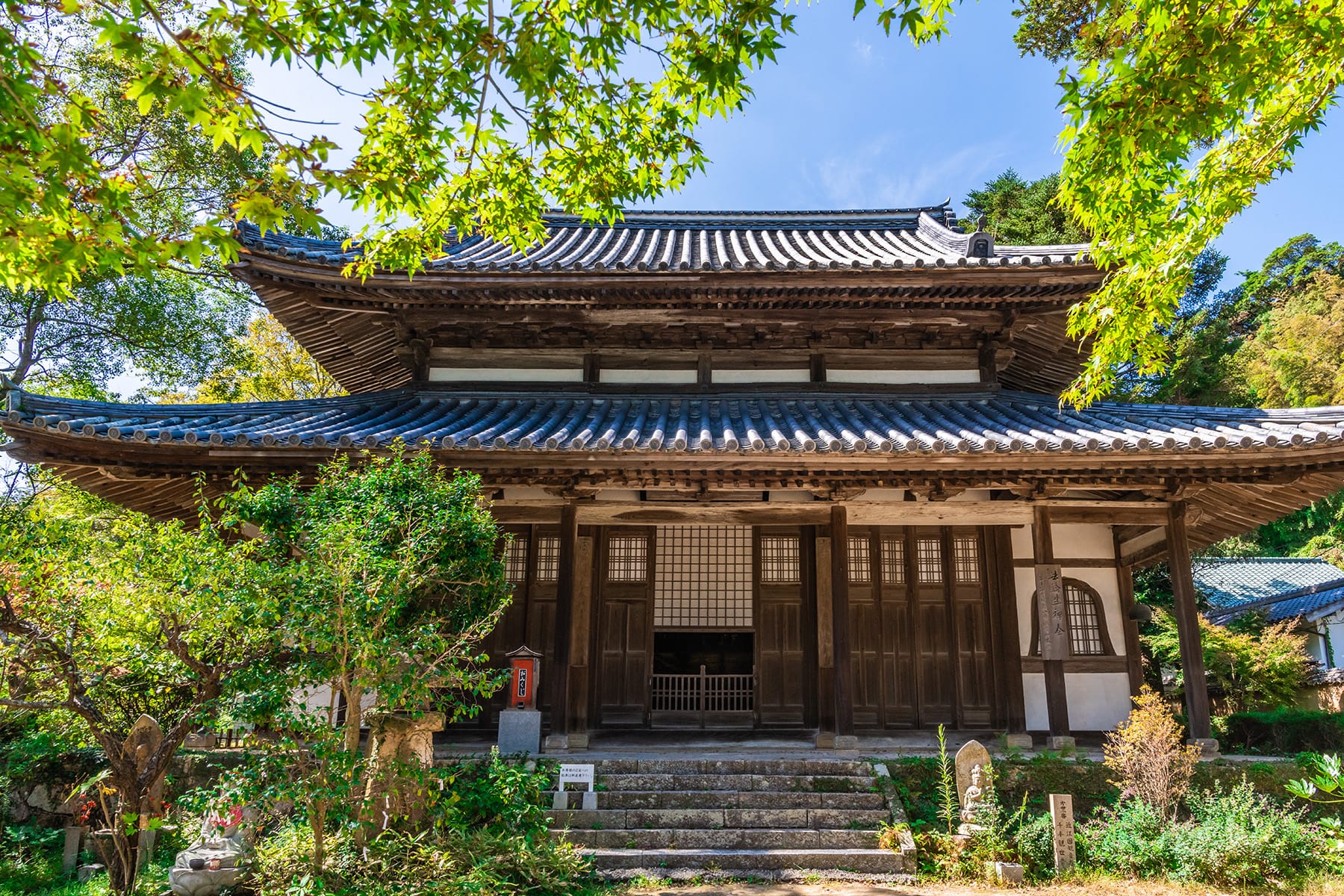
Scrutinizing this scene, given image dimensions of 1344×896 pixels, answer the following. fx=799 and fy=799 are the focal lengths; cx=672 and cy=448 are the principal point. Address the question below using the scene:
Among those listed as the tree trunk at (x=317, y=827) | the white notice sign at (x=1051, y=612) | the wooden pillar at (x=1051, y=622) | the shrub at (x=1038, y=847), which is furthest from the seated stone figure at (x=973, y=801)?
the tree trunk at (x=317, y=827)

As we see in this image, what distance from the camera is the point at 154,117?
1795 cm

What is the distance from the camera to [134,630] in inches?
245

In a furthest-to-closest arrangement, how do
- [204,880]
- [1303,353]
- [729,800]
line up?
[1303,353]
[729,800]
[204,880]

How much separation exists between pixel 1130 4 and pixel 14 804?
488 inches

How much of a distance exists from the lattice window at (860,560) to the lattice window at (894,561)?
7.7 inches

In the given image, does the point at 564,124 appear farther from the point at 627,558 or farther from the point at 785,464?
the point at 627,558

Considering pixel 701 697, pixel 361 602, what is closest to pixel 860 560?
pixel 701 697

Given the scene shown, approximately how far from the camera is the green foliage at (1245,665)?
16.4 meters

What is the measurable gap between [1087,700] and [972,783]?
3757mm

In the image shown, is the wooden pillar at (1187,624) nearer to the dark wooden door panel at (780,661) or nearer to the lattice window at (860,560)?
the lattice window at (860,560)

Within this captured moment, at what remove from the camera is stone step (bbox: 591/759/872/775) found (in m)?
7.92

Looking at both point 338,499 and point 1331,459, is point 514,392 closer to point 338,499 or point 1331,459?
point 338,499

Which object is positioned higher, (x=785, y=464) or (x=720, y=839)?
(x=785, y=464)

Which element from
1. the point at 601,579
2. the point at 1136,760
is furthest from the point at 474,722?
the point at 1136,760
